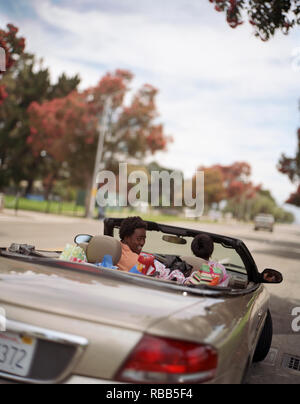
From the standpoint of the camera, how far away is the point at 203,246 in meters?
4.03

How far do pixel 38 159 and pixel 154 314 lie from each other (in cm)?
5829

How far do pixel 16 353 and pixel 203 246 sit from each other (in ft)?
7.08

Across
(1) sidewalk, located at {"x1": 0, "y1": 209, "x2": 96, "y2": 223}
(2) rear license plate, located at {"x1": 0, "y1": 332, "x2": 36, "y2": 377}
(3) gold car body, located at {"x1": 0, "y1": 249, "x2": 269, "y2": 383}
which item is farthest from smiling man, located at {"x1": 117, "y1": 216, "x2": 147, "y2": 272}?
(1) sidewalk, located at {"x1": 0, "y1": 209, "x2": 96, "y2": 223}

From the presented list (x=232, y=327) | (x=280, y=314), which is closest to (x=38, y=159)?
(x=280, y=314)

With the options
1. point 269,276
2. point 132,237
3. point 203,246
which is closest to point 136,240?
point 132,237

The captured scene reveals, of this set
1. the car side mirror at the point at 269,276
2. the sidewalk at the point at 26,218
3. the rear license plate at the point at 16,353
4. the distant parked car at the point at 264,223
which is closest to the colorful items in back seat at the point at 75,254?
the rear license plate at the point at 16,353

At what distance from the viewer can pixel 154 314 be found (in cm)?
220

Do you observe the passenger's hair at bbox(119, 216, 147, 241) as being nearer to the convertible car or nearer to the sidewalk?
the convertible car

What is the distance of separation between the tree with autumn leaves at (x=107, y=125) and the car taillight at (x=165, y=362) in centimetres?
3311

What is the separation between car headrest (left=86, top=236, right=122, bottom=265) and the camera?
343cm

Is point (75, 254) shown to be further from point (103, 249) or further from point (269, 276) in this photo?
point (269, 276)

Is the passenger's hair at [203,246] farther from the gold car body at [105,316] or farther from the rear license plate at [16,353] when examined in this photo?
the rear license plate at [16,353]
